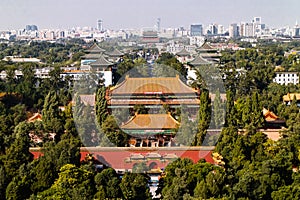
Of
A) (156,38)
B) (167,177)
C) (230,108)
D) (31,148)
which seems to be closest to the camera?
(167,177)

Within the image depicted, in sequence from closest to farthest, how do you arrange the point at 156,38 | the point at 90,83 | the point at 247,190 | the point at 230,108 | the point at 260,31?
the point at 247,190 < the point at 230,108 < the point at 90,83 < the point at 156,38 < the point at 260,31

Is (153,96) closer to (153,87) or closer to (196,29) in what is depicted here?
(153,87)

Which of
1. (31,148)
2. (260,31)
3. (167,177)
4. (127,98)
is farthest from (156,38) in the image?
(260,31)

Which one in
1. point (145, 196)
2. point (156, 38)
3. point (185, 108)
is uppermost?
point (156, 38)

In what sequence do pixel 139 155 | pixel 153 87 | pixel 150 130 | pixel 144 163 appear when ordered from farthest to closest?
pixel 153 87
pixel 150 130
pixel 139 155
pixel 144 163

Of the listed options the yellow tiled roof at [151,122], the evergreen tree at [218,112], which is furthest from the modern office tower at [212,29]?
the yellow tiled roof at [151,122]

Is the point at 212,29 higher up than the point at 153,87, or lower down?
higher up

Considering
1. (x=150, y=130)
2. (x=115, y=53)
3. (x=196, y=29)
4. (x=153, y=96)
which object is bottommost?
(x=150, y=130)

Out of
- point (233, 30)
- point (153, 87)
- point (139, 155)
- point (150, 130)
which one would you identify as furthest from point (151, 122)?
point (233, 30)

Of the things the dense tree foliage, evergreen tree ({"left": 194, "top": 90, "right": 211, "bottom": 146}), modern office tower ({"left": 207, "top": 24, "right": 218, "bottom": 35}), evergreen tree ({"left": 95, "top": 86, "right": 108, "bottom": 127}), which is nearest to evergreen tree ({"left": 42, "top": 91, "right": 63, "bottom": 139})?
the dense tree foliage

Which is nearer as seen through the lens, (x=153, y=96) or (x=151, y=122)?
(x=151, y=122)

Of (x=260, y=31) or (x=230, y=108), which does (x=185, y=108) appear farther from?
(x=260, y=31)
